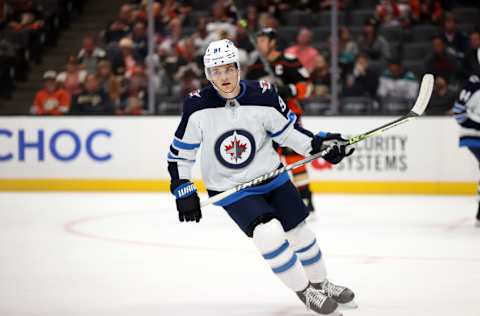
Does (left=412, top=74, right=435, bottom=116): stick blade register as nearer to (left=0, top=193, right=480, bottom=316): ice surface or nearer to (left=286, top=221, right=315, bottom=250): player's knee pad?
(left=286, top=221, right=315, bottom=250): player's knee pad

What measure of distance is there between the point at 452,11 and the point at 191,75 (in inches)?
110

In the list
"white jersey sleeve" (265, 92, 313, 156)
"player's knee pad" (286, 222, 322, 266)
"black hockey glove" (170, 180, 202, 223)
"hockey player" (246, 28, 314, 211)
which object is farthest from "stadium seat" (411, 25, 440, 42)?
"black hockey glove" (170, 180, 202, 223)

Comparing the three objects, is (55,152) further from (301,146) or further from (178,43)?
(301,146)

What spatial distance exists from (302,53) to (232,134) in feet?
20.4

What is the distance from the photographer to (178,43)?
34.8 ft

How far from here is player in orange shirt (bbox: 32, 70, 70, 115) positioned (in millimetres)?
10148

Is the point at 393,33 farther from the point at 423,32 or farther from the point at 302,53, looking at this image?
the point at 302,53

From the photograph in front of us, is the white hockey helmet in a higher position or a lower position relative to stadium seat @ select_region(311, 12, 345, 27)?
higher

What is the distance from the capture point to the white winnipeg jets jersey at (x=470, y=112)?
711 centimetres

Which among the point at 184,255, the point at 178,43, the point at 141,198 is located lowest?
the point at 141,198

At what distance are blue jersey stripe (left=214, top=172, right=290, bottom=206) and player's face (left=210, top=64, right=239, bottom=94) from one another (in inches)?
16.3

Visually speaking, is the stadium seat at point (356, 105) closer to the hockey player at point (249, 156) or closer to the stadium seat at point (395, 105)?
the stadium seat at point (395, 105)

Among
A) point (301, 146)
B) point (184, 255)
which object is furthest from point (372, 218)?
point (301, 146)

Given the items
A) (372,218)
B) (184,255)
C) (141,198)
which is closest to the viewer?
(184,255)
